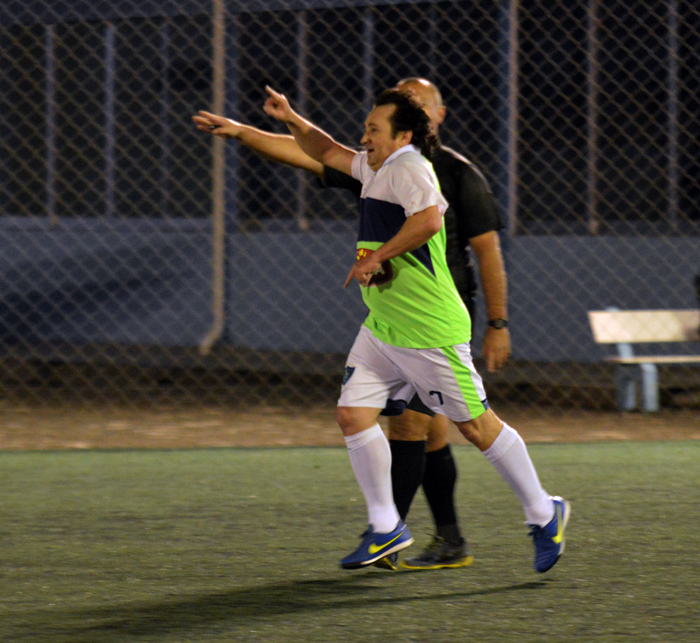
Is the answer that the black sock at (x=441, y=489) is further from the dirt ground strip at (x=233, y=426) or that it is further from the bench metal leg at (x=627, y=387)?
the bench metal leg at (x=627, y=387)

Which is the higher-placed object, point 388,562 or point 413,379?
point 413,379

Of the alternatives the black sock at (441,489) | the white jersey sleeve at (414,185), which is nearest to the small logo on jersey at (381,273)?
the white jersey sleeve at (414,185)

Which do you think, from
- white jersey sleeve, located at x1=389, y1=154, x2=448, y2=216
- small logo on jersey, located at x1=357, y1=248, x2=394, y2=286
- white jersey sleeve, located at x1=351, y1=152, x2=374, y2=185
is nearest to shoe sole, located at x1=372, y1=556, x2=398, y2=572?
small logo on jersey, located at x1=357, y1=248, x2=394, y2=286

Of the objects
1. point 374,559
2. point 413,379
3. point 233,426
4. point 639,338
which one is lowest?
point 233,426

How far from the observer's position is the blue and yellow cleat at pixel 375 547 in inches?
148

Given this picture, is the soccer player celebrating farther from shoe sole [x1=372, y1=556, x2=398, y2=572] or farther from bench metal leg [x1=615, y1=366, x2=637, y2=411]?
bench metal leg [x1=615, y1=366, x2=637, y2=411]

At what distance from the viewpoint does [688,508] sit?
4.84 metres

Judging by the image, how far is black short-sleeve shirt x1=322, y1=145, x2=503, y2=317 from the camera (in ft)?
13.1

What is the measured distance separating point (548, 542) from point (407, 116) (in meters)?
1.36

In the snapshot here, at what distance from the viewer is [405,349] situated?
12.2 ft

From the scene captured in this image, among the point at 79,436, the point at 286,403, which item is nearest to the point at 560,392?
the point at 286,403

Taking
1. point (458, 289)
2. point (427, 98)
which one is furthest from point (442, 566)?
point (427, 98)

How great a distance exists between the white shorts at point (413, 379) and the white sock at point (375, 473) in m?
0.11

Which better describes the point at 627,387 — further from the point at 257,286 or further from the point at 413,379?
the point at 413,379
